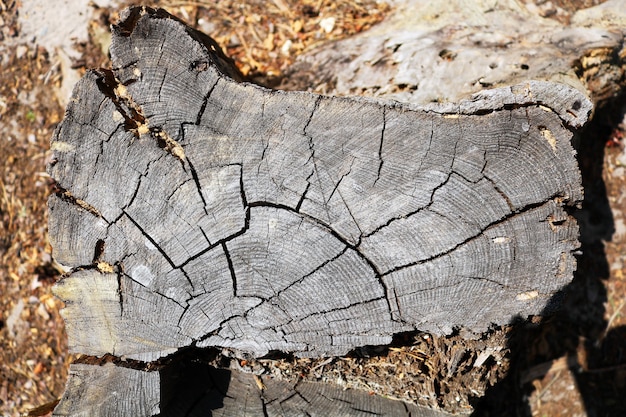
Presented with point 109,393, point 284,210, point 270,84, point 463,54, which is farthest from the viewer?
point 270,84

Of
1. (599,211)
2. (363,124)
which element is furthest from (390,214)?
(599,211)

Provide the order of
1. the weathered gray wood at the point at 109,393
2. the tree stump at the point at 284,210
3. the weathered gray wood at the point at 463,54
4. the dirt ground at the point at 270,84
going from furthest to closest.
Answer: the dirt ground at the point at 270,84, the weathered gray wood at the point at 463,54, the weathered gray wood at the point at 109,393, the tree stump at the point at 284,210

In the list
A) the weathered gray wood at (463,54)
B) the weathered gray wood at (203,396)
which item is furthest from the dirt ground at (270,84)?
the weathered gray wood at (203,396)

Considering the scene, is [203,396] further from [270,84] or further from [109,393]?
[270,84]

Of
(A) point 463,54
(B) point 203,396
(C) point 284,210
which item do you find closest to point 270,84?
(A) point 463,54

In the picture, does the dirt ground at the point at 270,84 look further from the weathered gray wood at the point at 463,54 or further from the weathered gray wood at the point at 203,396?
the weathered gray wood at the point at 203,396

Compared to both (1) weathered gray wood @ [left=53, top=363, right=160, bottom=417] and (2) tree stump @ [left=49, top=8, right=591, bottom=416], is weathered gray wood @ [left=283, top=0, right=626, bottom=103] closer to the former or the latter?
(2) tree stump @ [left=49, top=8, right=591, bottom=416]

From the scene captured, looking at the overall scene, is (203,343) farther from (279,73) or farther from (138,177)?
(279,73)
